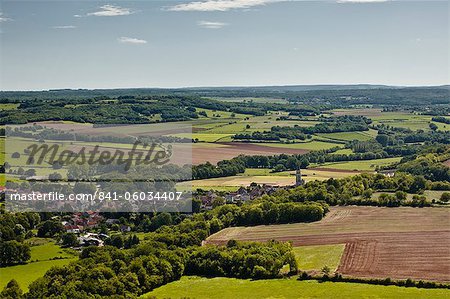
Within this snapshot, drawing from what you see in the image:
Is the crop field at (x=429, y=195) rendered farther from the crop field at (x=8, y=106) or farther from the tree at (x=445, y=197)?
the crop field at (x=8, y=106)

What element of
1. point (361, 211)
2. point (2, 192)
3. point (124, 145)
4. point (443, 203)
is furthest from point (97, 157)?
point (443, 203)

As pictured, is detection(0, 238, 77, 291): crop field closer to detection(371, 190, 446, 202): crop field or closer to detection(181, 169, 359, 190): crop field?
detection(181, 169, 359, 190): crop field

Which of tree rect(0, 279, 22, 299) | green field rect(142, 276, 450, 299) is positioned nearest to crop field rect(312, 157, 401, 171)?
green field rect(142, 276, 450, 299)

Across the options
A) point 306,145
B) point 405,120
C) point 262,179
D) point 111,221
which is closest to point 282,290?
point 111,221

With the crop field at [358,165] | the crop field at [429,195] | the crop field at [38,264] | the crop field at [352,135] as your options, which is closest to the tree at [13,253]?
the crop field at [38,264]

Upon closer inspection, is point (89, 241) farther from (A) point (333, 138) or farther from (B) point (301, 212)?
(A) point (333, 138)
